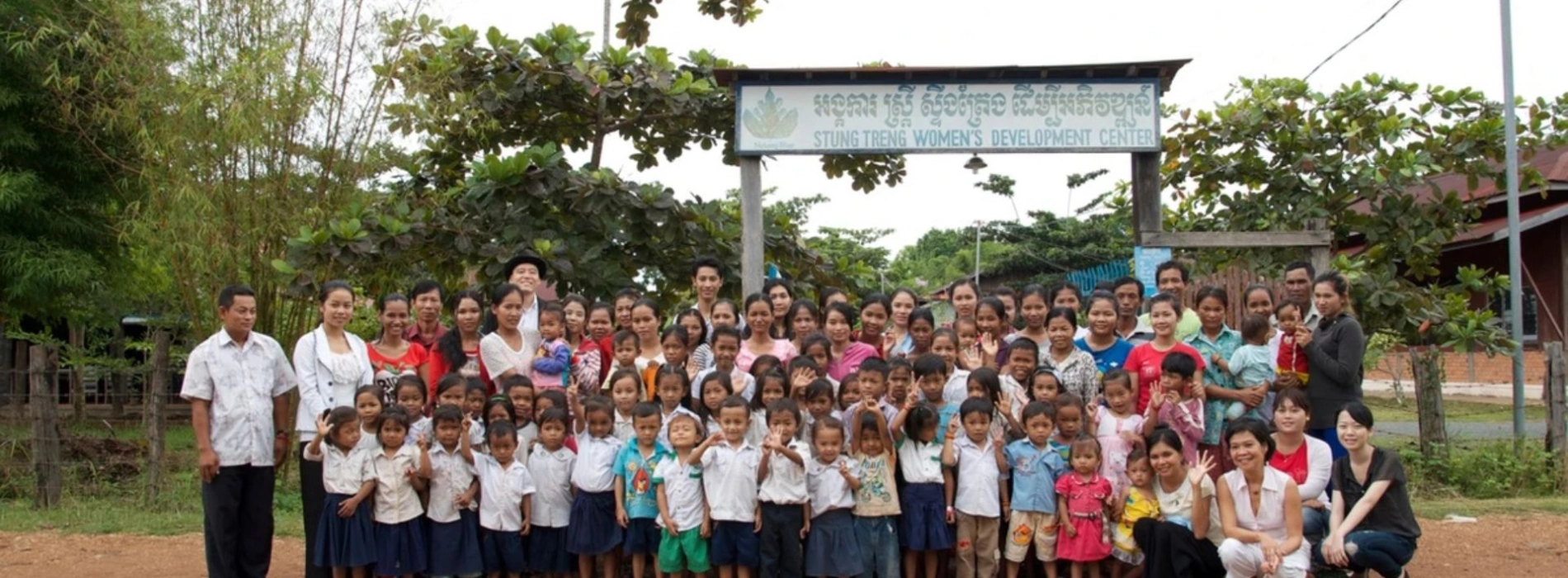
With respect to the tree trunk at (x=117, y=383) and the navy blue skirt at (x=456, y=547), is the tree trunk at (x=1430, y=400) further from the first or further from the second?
the tree trunk at (x=117, y=383)

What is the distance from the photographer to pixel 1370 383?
20047mm

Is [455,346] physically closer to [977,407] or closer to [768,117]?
[768,117]

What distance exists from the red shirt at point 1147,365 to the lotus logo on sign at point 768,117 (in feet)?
7.91

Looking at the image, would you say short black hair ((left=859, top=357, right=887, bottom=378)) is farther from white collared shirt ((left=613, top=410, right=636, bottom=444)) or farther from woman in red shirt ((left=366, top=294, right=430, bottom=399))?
woman in red shirt ((left=366, top=294, right=430, bottom=399))

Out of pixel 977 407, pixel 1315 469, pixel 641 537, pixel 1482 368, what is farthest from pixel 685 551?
pixel 1482 368

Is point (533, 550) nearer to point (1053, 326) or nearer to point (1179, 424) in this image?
point (1053, 326)

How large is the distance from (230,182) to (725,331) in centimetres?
405

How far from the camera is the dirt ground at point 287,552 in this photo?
6.11 meters

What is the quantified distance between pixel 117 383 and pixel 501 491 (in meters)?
14.1

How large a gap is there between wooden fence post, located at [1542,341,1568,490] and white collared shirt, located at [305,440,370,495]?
25.2ft

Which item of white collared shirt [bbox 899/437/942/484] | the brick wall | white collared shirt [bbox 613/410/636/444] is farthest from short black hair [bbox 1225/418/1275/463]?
the brick wall

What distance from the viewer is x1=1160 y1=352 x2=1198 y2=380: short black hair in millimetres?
5195

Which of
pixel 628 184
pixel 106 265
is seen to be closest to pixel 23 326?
pixel 106 265

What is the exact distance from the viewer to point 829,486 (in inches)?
208
